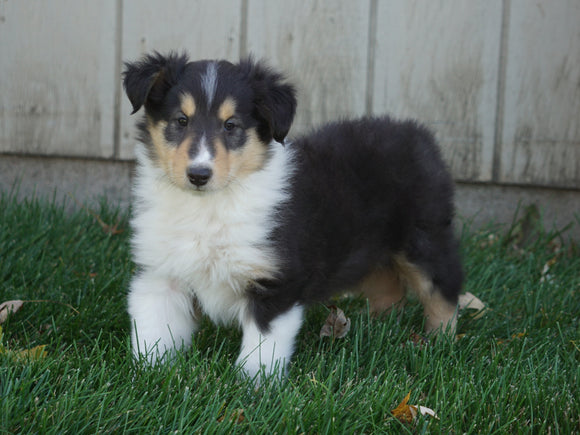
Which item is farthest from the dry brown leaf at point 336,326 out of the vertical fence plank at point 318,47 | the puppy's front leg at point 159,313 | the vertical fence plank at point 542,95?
the vertical fence plank at point 542,95

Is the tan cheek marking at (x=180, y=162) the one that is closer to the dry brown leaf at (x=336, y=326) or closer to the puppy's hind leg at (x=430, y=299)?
the dry brown leaf at (x=336, y=326)

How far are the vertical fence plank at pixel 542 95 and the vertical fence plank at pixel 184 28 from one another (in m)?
1.77

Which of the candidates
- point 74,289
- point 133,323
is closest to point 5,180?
point 74,289

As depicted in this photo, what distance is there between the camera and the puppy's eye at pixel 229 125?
2.88m

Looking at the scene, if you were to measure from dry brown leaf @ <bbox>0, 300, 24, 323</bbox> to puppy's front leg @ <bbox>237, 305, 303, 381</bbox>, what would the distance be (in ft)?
3.26

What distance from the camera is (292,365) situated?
9.36ft

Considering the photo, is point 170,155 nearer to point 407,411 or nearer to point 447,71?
point 407,411

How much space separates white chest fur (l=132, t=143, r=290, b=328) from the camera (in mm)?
2838

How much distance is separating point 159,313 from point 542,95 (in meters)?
2.98

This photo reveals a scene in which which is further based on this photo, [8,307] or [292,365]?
[8,307]

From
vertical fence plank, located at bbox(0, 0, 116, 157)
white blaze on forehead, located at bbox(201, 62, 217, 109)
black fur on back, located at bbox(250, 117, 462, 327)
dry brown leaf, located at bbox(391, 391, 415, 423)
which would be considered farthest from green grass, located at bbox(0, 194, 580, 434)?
white blaze on forehead, located at bbox(201, 62, 217, 109)

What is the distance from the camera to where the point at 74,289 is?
347 cm

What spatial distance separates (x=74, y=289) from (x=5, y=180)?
190 cm

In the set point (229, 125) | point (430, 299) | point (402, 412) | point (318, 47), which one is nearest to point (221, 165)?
point (229, 125)
